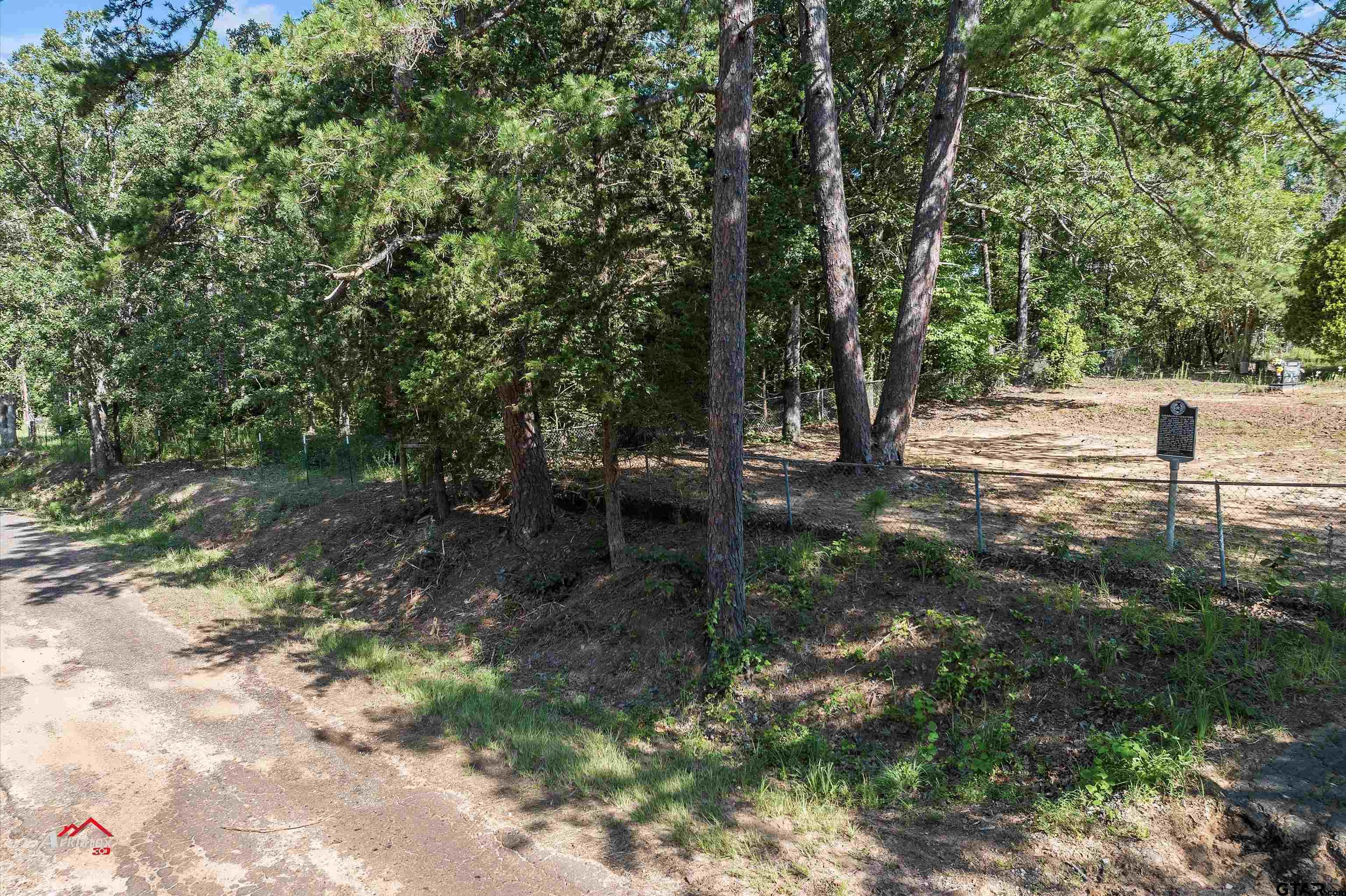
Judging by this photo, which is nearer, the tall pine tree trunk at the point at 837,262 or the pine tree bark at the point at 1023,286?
the tall pine tree trunk at the point at 837,262

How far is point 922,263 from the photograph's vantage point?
12.1 metres

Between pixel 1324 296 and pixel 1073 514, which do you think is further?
pixel 1324 296

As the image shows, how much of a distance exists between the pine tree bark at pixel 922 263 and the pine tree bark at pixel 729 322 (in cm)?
499

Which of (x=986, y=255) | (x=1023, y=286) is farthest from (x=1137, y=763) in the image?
(x=986, y=255)

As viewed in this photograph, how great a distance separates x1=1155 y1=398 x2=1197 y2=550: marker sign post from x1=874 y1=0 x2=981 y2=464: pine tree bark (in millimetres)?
4426

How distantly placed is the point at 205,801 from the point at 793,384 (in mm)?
14099

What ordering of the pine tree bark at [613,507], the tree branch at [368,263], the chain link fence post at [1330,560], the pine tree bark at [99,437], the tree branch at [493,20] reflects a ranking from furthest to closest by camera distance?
the pine tree bark at [99,437] < the pine tree bark at [613,507] < the tree branch at [493,20] < the tree branch at [368,263] < the chain link fence post at [1330,560]

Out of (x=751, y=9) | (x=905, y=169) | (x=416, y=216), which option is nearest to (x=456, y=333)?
(x=416, y=216)

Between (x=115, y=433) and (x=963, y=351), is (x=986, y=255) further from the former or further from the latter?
(x=115, y=433)

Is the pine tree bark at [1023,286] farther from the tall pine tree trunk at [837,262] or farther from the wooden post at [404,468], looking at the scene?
the wooden post at [404,468]

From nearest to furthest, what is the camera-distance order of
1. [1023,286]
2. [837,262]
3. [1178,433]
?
[1178,433]
[837,262]
[1023,286]

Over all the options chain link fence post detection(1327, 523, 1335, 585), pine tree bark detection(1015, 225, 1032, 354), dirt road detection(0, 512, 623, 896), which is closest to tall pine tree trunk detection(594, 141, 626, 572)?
dirt road detection(0, 512, 623, 896)

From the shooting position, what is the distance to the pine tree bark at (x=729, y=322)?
7672 mm

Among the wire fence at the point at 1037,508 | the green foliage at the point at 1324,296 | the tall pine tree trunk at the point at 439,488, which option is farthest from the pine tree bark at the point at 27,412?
the green foliage at the point at 1324,296
